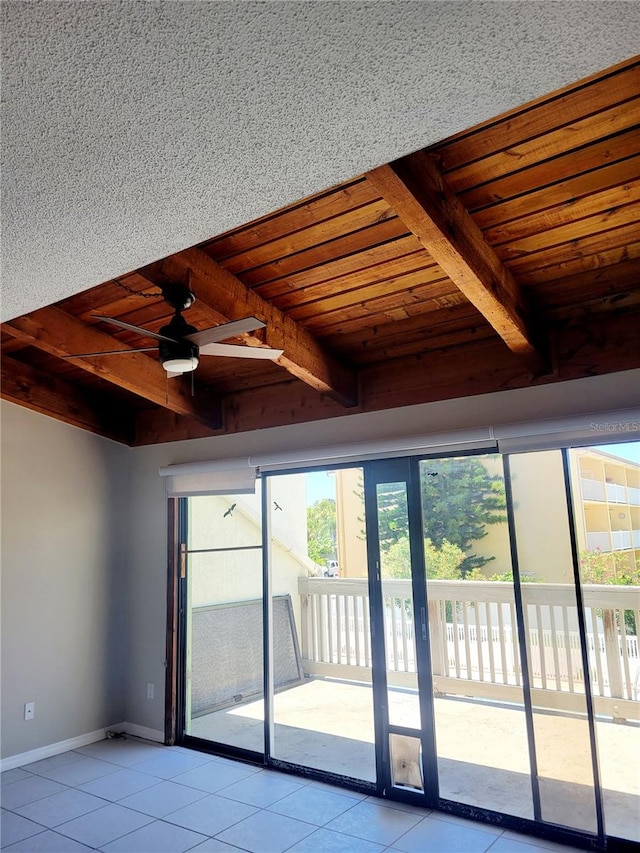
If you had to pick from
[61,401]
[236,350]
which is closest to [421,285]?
[236,350]

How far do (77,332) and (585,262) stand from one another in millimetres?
2807

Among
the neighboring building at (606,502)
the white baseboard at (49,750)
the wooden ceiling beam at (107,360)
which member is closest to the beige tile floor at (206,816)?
the white baseboard at (49,750)

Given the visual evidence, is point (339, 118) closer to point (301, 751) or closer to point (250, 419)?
point (250, 419)

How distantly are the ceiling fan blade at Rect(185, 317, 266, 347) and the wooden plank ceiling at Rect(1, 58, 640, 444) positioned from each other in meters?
0.34

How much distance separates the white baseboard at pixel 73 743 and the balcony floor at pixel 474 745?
0.41 metres

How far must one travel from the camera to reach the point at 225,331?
2.52 m

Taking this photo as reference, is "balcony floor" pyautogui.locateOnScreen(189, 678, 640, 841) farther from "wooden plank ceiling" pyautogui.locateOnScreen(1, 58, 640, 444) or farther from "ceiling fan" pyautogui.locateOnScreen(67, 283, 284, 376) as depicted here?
"ceiling fan" pyautogui.locateOnScreen(67, 283, 284, 376)

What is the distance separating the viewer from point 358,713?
170 inches

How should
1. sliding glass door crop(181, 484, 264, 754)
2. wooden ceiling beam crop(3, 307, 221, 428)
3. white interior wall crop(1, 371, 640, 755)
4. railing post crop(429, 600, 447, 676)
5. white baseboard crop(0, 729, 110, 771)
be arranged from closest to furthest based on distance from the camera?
1. wooden ceiling beam crop(3, 307, 221, 428)
2. railing post crop(429, 600, 447, 676)
3. white baseboard crop(0, 729, 110, 771)
4. white interior wall crop(1, 371, 640, 755)
5. sliding glass door crop(181, 484, 264, 754)

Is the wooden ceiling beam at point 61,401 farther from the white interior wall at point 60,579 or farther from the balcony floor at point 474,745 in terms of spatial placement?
the balcony floor at point 474,745

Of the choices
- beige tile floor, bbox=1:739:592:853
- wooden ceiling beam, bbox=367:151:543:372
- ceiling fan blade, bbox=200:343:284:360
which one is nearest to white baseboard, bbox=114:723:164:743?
beige tile floor, bbox=1:739:592:853

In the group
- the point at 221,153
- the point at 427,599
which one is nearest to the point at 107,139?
the point at 221,153

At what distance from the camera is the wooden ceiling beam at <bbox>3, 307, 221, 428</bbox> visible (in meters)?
3.32

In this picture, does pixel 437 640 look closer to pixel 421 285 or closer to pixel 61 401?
pixel 421 285
